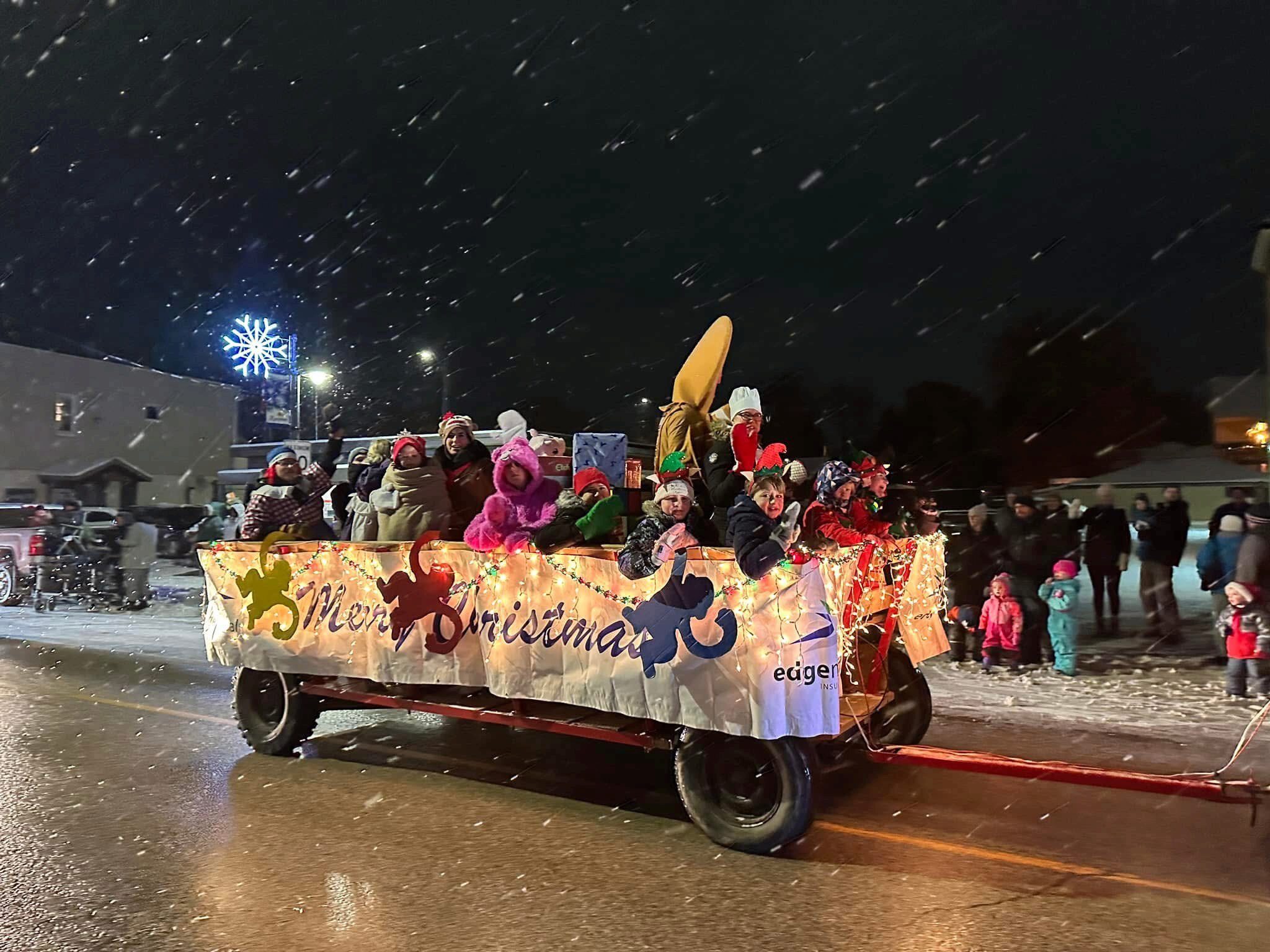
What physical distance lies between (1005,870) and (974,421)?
113 ft

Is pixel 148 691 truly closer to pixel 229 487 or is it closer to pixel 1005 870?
pixel 1005 870

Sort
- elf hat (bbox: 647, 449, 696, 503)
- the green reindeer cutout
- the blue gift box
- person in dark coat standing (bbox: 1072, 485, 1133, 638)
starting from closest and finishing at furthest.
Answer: elf hat (bbox: 647, 449, 696, 503) < the green reindeer cutout < the blue gift box < person in dark coat standing (bbox: 1072, 485, 1133, 638)

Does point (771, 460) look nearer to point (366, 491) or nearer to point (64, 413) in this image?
point (366, 491)

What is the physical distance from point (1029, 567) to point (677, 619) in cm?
598

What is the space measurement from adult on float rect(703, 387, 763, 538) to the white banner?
33.0 inches

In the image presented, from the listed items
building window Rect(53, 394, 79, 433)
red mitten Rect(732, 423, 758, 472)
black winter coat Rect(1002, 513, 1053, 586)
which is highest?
building window Rect(53, 394, 79, 433)

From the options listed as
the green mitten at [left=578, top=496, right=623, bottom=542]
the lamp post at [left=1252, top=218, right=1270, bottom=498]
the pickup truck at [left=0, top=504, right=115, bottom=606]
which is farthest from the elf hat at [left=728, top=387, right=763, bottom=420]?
the pickup truck at [left=0, top=504, right=115, bottom=606]

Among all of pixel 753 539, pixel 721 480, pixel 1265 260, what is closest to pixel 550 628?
pixel 721 480

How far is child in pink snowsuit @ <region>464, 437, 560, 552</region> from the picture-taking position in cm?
581

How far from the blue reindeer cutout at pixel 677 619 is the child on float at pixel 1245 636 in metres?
5.40

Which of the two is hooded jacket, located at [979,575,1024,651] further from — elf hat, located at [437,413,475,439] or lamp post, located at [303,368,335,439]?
lamp post, located at [303,368,335,439]

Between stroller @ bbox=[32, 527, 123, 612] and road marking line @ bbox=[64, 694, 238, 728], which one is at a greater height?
stroller @ bbox=[32, 527, 123, 612]

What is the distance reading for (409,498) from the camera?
664 centimetres

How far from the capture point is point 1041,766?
14.9ft
